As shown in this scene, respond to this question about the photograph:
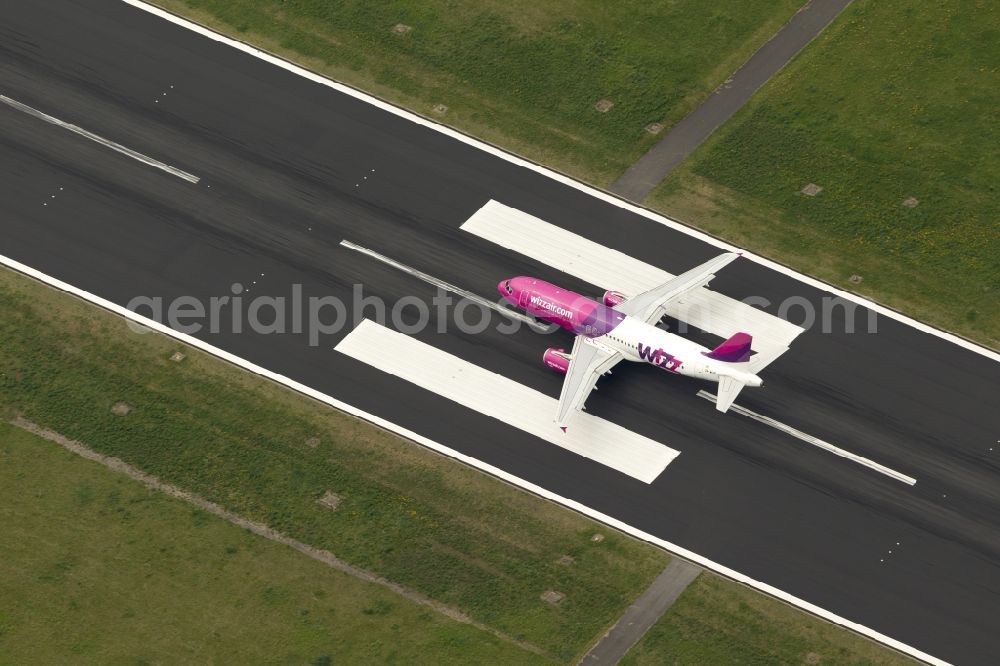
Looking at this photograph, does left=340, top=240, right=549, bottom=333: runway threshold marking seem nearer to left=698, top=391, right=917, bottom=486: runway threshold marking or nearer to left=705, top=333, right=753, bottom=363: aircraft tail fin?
left=698, top=391, right=917, bottom=486: runway threshold marking

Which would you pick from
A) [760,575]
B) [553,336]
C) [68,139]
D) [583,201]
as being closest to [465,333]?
[553,336]

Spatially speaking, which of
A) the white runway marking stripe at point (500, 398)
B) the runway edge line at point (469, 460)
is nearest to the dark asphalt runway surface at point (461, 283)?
the runway edge line at point (469, 460)

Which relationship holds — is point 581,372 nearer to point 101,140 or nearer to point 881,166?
point 881,166

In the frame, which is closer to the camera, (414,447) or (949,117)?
(414,447)

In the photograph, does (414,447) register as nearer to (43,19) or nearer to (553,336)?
(553,336)

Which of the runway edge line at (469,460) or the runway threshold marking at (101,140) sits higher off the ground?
the runway threshold marking at (101,140)

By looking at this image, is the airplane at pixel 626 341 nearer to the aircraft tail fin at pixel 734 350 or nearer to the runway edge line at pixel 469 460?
the aircraft tail fin at pixel 734 350

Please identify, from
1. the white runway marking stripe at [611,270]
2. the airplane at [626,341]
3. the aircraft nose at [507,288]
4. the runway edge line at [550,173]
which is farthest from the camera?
the runway edge line at [550,173]
